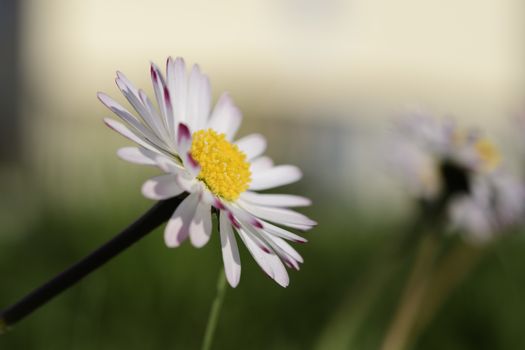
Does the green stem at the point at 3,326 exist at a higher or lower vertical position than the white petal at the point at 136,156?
lower

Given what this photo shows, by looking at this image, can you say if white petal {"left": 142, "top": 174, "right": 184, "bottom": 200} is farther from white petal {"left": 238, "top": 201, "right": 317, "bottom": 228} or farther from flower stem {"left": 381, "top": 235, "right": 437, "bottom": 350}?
flower stem {"left": 381, "top": 235, "right": 437, "bottom": 350}

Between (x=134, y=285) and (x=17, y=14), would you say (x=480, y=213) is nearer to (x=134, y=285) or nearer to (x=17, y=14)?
(x=134, y=285)

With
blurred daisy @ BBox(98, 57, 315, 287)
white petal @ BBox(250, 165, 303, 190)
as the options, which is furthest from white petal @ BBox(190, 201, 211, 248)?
white petal @ BBox(250, 165, 303, 190)

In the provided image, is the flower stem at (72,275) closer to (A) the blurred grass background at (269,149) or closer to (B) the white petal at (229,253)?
(B) the white petal at (229,253)

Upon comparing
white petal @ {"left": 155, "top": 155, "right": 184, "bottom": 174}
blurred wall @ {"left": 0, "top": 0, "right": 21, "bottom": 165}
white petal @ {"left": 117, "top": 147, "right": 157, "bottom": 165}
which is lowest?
blurred wall @ {"left": 0, "top": 0, "right": 21, "bottom": 165}

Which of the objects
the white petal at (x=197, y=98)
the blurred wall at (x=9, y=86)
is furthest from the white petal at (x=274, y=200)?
the blurred wall at (x=9, y=86)

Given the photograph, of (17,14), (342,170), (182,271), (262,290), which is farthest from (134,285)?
(17,14)

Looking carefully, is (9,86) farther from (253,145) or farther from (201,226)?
(201,226)
